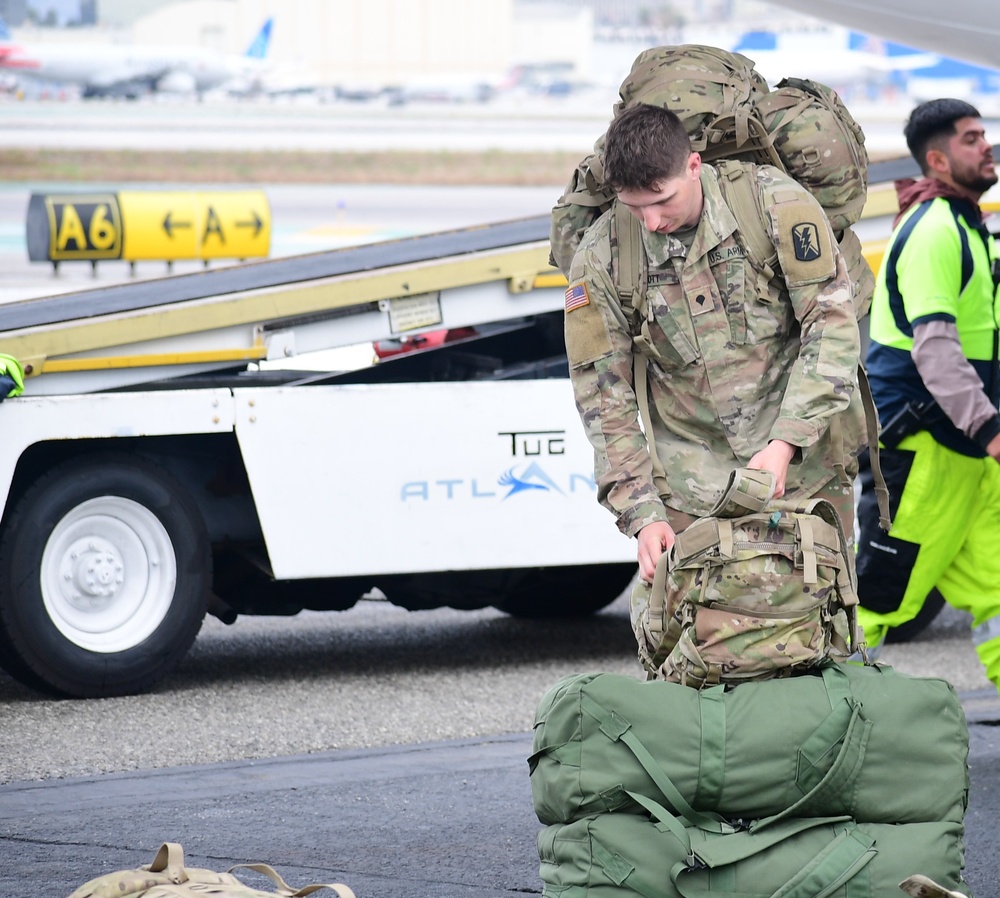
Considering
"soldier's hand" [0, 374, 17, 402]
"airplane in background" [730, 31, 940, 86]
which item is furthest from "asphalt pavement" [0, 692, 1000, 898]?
"airplane in background" [730, 31, 940, 86]

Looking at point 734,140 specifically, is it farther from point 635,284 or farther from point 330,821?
point 330,821

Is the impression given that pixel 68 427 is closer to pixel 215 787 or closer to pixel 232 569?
pixel 232 569

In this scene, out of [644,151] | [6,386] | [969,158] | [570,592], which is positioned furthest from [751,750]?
[570,592]

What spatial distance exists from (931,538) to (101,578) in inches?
118

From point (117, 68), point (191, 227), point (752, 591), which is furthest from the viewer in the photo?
point (117, 68)

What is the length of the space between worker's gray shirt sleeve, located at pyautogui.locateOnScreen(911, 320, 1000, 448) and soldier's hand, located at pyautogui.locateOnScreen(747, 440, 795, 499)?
146cm

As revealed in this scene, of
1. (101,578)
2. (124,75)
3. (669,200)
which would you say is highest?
(669,200)

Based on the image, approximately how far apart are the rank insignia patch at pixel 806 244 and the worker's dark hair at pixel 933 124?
5.54 feet

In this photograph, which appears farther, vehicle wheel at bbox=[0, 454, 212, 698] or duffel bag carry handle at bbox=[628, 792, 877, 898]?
vehicle wheel at bbox=[0, 454, 212, 698]

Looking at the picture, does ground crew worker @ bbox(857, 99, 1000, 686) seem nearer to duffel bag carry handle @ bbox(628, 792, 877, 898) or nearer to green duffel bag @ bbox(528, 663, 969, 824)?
green duffel bag @ bbox(528, 663, 969, 824)

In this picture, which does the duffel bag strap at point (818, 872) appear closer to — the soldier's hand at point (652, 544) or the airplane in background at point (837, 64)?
the soldier's hand at point (652, 544)

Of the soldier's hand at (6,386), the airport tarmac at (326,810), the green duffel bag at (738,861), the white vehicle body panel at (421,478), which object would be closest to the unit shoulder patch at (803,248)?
the airport tarmac at (326,810)

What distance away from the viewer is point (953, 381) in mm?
4570

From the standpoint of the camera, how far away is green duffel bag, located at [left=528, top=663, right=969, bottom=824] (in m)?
2.95
